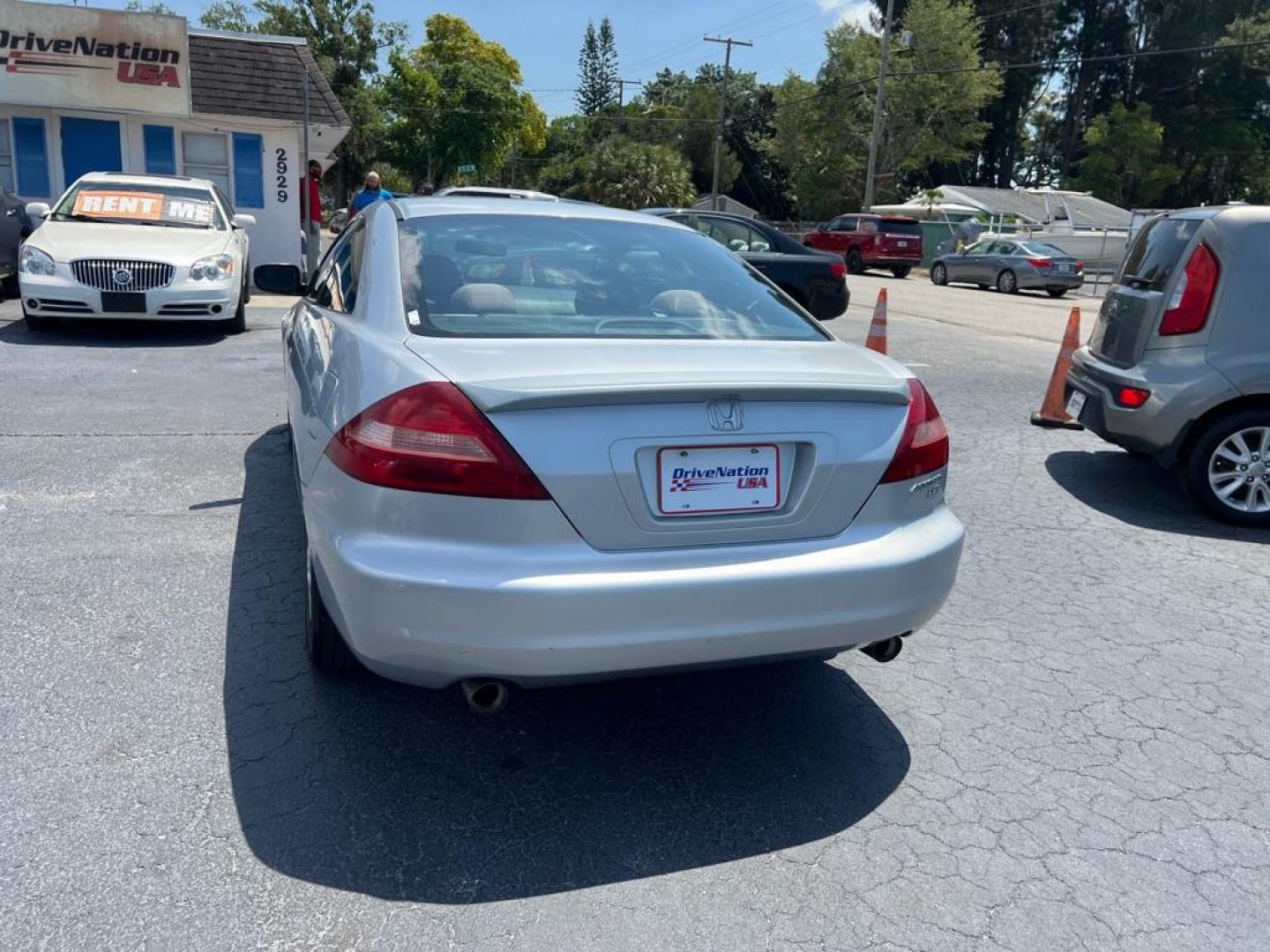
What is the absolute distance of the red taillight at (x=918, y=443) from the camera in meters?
2.89

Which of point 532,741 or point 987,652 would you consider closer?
point 532,741

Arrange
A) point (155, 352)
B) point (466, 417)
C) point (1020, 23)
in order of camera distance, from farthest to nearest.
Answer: point (1020, 23) < point (155, 352) < point (466, 417)

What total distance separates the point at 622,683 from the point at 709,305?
50.8 inches

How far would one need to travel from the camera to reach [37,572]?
4.12 metres

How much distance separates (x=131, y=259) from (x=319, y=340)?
21.7ft

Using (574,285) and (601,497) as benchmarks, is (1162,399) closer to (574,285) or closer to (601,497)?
(574,285)

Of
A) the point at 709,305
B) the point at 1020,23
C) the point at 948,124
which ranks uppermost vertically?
the point at 1020,23

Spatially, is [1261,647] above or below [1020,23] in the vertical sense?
below

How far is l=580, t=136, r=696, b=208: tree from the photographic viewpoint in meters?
50.0

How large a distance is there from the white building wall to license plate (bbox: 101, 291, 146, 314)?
24.8 feet

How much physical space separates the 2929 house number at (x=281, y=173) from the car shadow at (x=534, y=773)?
1461 centimetres

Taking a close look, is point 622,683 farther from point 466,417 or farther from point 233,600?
point 233,600

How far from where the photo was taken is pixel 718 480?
2658 millimetres

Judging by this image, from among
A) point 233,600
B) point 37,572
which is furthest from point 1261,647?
point 37,572
